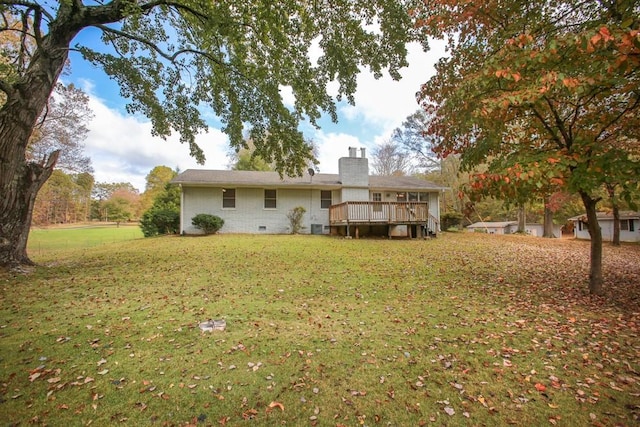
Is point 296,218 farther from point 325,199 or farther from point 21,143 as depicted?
point 21,143

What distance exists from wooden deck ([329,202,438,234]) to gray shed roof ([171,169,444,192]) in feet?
9.62

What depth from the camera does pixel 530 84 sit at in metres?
4.37

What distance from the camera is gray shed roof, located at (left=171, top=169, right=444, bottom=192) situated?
16125mm

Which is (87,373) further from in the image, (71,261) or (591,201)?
(591,201)

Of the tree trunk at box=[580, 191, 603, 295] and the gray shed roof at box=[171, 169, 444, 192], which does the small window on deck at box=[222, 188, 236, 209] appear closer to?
the gray shed roof at box=[171, 169, 444, 192]

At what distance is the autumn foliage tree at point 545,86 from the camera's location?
3910 millimetres

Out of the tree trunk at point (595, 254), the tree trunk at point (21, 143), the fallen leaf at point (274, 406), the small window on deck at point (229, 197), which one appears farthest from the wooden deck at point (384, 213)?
the fallen leaf at point (274, 406)

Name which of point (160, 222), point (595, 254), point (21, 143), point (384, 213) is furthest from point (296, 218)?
point (595, 254)

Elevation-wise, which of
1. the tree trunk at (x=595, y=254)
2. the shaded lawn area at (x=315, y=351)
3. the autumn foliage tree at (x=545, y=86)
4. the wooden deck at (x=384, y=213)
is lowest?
the shaded lawn area at (x=315, y=351)

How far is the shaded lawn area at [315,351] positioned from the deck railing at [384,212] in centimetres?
800

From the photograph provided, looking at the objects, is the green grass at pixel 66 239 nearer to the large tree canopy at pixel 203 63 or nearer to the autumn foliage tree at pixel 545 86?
the large tree canopy at pixel 203 63

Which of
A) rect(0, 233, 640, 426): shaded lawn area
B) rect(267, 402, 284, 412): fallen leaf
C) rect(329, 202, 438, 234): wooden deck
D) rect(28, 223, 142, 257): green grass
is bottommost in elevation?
rect(267, 402, 284, 412): fallen leaf

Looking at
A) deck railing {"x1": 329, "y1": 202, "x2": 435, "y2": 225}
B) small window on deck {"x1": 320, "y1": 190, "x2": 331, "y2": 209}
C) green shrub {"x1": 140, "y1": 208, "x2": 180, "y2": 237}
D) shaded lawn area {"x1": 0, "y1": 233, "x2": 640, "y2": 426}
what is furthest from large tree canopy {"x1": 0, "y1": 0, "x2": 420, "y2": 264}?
small window on deck {"x1": 320, "y1": 190, "x2": 331, "y2": 209}

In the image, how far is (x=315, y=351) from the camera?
3580mm
